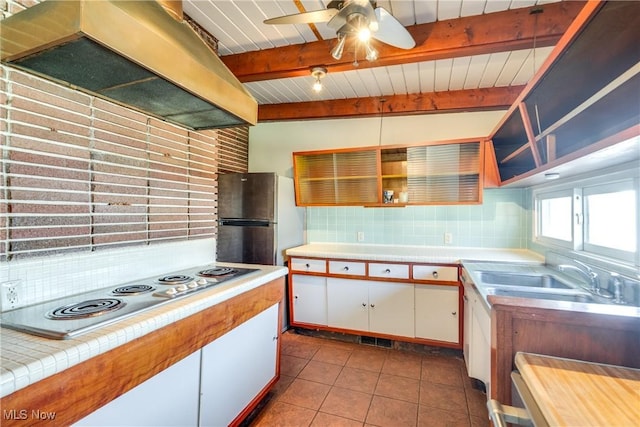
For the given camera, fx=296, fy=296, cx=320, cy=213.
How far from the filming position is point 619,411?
2.46 feet

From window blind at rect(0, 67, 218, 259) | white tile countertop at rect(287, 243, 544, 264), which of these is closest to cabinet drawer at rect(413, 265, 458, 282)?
white tile countertop at rect(287, 243, 544, 264)

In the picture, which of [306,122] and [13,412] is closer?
[13,412]

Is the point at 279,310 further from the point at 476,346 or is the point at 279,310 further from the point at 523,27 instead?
the point at 523,27

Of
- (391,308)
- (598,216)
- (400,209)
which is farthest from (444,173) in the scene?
(391,308)

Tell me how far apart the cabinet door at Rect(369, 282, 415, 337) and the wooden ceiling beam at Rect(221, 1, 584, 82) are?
1.91 metres

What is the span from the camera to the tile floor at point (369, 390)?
188cm

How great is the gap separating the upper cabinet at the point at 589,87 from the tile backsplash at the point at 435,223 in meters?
1.06

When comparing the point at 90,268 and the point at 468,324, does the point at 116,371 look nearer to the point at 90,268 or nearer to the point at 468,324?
the point at 90,268

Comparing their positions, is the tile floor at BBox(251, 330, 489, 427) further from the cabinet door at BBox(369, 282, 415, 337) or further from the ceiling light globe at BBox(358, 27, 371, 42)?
the ceiling light globe at BBox(358, 27, 371, 42)

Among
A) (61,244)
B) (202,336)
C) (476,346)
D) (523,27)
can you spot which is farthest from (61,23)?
(476,346)

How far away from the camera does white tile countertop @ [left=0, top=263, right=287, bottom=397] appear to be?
753 mm

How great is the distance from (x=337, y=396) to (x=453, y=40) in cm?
254

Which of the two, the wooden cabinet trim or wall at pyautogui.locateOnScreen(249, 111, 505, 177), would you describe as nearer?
the wooden cabinet trim

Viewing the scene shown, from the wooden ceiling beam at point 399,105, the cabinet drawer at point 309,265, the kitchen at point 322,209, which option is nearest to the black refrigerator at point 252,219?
the cabinet drawer at point 309,265
